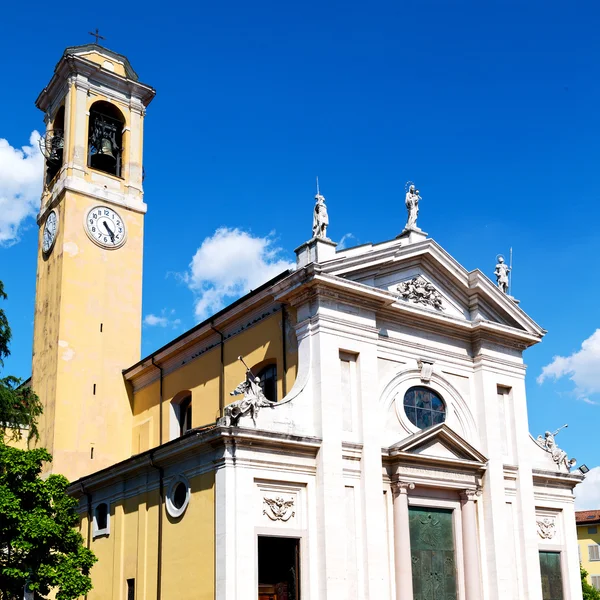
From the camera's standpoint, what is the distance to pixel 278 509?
19703 millimetres

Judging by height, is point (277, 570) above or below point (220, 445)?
below

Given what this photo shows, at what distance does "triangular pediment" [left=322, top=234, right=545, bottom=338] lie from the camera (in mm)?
22875

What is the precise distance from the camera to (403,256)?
78.4 feet

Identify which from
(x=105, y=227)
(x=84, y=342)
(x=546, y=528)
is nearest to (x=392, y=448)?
(x=546, y=528)

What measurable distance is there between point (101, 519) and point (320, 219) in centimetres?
1085

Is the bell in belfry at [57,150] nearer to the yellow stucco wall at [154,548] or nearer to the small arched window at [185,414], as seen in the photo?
the small arched window at [185,414]

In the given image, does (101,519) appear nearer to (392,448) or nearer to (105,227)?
(392,448)

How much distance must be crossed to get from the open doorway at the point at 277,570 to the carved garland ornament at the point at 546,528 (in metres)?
9.26

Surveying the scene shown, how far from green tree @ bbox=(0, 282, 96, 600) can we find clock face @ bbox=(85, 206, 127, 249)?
10903mm

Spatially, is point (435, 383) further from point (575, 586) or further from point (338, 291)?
point (575, 586)

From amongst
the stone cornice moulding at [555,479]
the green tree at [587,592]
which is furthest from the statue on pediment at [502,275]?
the green tree at [587,592]

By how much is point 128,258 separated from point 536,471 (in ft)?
52.1

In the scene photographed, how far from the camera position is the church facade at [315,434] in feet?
64.8

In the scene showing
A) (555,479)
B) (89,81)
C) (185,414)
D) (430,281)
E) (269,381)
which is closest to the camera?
(269,381)
